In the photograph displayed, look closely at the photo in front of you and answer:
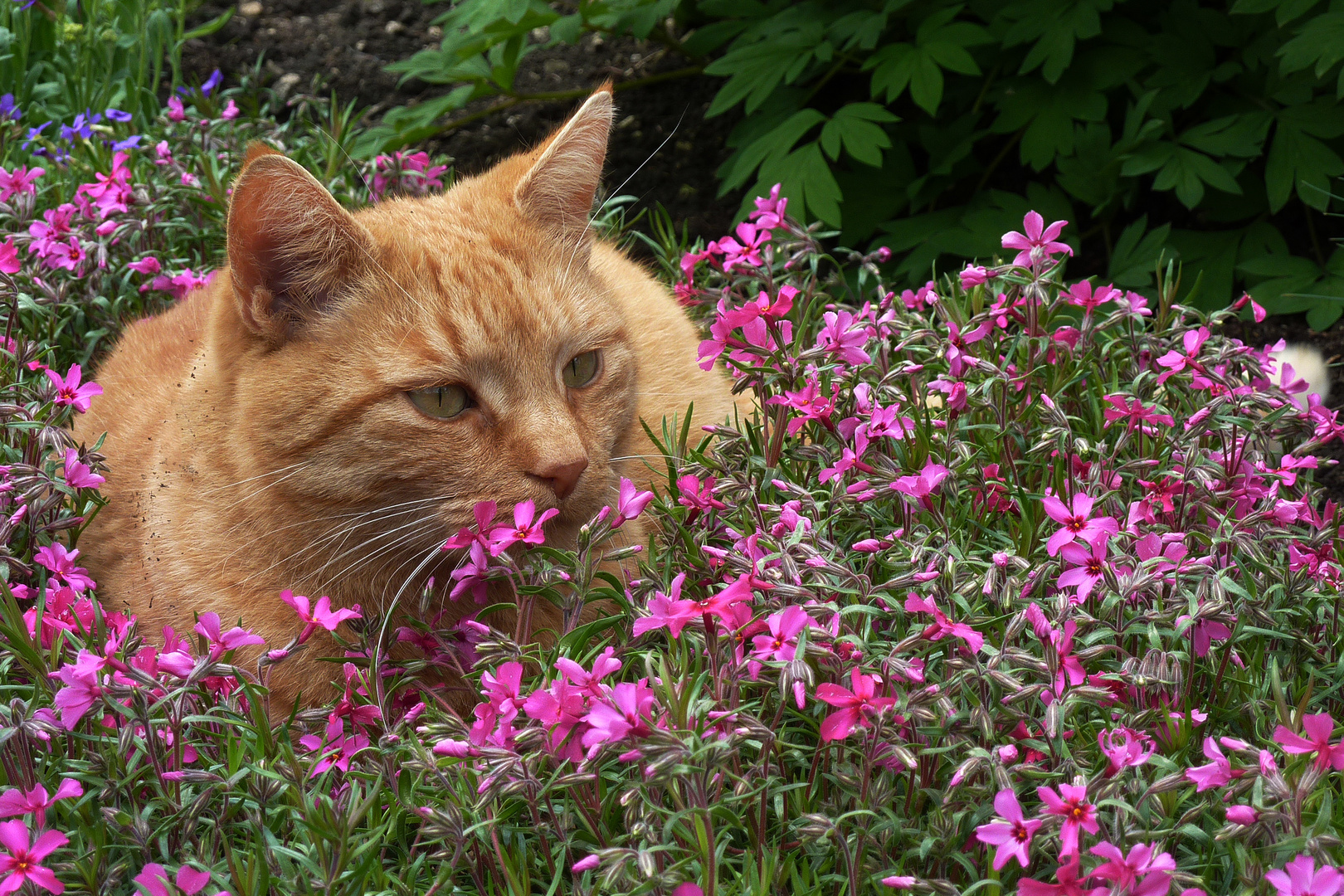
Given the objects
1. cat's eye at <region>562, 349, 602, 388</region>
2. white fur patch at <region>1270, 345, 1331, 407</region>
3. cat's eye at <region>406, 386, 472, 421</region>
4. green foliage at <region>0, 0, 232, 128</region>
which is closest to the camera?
cat's eye at <region>406, 386, 472, 421</region>

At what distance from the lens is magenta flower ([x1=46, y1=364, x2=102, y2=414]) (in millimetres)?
2307

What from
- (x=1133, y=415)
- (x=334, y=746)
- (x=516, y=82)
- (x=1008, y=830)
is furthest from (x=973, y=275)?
(x=516, y=82)

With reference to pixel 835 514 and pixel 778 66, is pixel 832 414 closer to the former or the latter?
pixel 835 514

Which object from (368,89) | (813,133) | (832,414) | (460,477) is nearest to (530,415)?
(460,477)

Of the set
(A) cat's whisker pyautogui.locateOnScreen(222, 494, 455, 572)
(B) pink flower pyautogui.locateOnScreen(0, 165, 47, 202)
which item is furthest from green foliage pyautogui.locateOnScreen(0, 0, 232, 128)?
(A) cat's whisker pyautogui.locateOnScreen(222, 494, 455, 572)

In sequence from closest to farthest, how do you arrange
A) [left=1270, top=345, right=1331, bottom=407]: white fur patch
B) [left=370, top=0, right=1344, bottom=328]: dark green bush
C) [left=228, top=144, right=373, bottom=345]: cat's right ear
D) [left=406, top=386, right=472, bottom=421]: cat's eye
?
[left=228, top=144, right=373, bottom=345]: cat's right ear
[left=406, top=386, right=472, bottom=421]: cat's eye
[left=1270, top=345, right=1331, bottom=407]: white fur patch
[left=370, top=0, right=1344, bottom=328]: dark green bush

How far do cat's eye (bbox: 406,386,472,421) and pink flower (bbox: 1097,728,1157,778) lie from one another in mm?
1276

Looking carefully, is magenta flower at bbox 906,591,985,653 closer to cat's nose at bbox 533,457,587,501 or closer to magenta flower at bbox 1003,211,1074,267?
cat's nose at bbox 533,457,587,501

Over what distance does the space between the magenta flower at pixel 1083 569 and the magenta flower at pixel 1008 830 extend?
387 mm

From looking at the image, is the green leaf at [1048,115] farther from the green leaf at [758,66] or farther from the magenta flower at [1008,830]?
the magenta flower at [1008,830]

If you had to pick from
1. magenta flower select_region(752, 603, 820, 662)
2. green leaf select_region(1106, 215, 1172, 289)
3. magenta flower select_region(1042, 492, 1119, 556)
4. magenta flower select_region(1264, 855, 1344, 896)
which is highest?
magenta flower select_region(752, 603, 820, 662)

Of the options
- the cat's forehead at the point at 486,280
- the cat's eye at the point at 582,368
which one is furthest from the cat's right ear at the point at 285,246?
the cat's eye at the point at 582,368

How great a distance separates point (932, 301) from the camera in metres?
2.76

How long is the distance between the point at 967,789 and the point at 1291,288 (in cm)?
262
